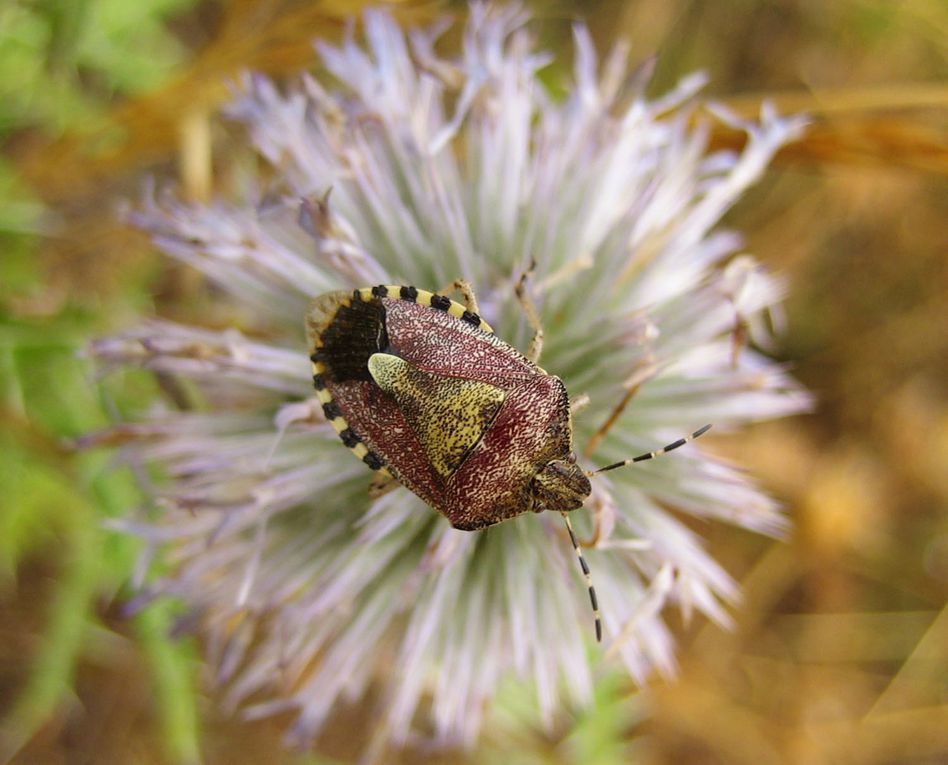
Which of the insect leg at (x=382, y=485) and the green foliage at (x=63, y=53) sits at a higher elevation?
the green foliage at (x=63, y=53)

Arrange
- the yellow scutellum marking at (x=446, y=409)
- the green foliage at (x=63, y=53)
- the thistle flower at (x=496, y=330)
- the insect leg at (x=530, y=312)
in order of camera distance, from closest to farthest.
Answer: the yellow scutellum marking at (x=446, y=409)
the insect leg at (x=530, y=312)
the thistle flower at (x=496, y=330)
the green foliage at (x=63, y=53)

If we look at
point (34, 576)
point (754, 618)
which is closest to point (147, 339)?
point (34, 576)

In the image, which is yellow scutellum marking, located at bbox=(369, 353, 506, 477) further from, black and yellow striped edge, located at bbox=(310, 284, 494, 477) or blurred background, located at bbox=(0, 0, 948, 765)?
blurred background, located at bbox=(0, 0, 948, 765)

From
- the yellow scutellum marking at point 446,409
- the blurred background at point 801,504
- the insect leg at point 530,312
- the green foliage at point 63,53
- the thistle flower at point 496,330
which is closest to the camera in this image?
the yellow scutellum marking at point 446,409

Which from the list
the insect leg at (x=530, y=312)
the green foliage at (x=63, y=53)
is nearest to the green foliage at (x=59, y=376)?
the green foliage at (x=63, y=53)

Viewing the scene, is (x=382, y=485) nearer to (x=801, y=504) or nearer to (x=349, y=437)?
(x=349, y=437)

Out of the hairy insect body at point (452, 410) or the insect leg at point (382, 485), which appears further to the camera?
the insect leg at point (382, 485)

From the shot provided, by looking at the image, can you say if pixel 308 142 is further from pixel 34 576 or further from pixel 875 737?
pixel 875 737

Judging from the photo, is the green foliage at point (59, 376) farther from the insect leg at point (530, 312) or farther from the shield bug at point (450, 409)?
the insect leg at point (530, 312)
